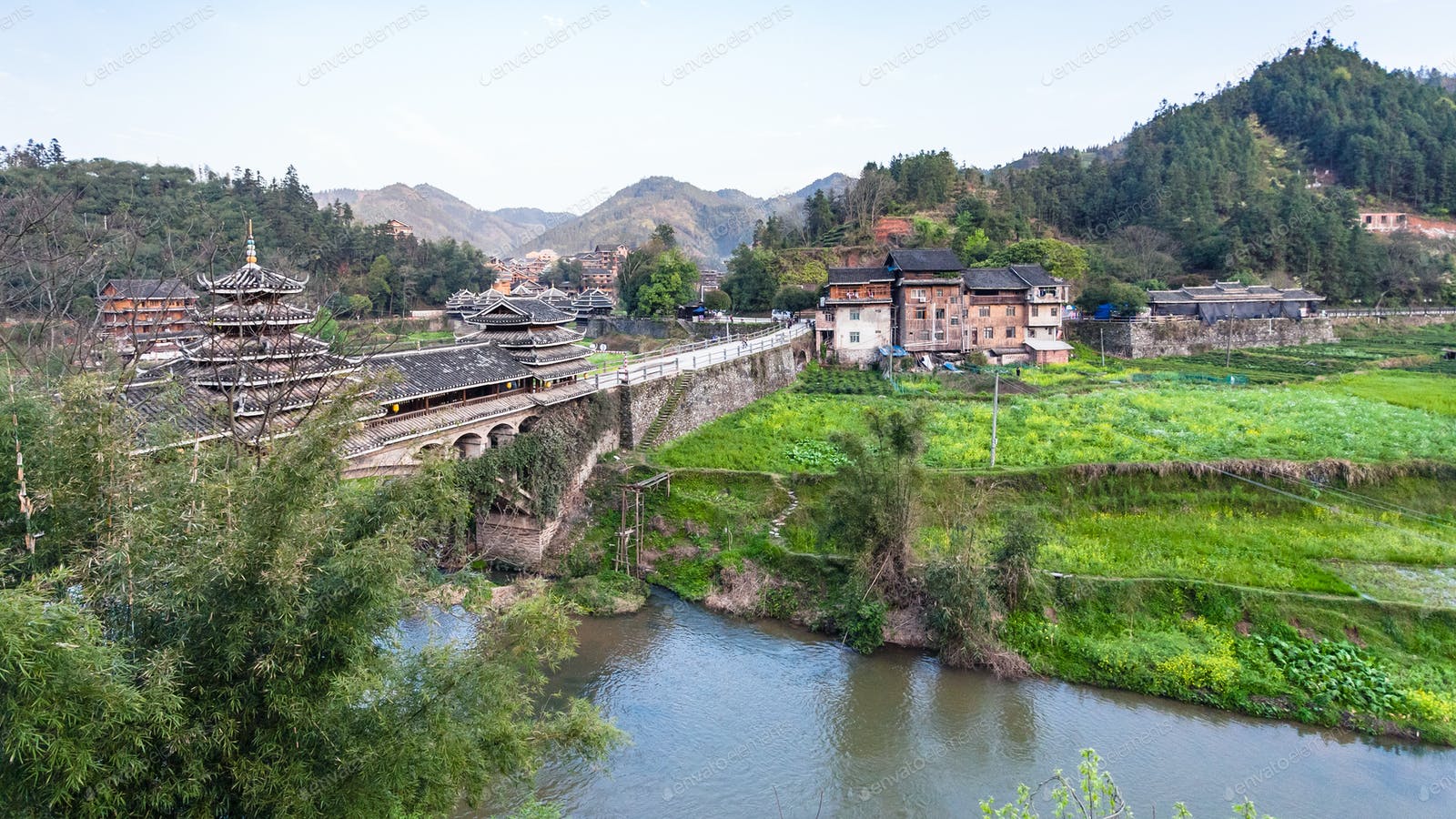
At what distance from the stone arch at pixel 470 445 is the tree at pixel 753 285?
35.2m

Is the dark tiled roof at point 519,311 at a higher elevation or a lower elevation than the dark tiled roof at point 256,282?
lower

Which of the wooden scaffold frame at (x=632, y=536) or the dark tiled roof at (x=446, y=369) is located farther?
the wooden scaffold frame at (x=632, y=536)

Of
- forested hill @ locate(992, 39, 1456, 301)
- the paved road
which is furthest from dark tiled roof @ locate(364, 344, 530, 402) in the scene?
forested hill @ locate(992, 39, 1456, 301)

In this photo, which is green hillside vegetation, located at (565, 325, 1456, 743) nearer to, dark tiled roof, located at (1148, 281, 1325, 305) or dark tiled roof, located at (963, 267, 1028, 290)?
dark tiled roof, located at (963, 267, 1028, 290)

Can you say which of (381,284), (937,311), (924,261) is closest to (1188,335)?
(937,311)

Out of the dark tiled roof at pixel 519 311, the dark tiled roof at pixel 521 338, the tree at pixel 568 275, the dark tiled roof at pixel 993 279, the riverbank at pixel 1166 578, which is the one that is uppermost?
the tree at pixel 568 275

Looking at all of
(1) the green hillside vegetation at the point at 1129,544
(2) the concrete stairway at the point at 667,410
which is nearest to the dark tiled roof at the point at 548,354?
(2) the concrete stairway at the point at 667,410

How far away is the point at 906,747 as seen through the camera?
1518 centimetres

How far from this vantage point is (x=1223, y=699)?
53.5 ft

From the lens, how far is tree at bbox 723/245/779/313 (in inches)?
2203

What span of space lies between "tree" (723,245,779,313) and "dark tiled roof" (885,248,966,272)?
13284 millimetres

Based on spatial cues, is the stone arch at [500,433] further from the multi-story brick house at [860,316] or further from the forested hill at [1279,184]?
the forested hill at [1279,184]

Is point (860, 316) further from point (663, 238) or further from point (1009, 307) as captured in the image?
point (663, 238)

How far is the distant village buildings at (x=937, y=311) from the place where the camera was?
42.5m
